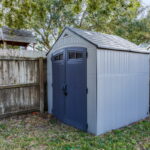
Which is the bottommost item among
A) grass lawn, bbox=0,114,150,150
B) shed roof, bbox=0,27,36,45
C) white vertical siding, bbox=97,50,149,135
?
grass lawn, bbox=0,114,150,150

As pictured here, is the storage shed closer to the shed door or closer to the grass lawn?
the shed door

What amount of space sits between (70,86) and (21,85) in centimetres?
164

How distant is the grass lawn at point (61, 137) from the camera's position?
2680mm

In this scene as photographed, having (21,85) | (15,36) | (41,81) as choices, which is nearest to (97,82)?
(41,81)

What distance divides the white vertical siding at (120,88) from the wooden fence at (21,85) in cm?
230

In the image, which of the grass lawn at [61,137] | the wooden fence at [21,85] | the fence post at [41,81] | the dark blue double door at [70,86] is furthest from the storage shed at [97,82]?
the wooden fence at [21,85]

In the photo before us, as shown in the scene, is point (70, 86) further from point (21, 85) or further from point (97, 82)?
point (21, 85)

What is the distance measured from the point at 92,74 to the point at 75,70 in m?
0.57

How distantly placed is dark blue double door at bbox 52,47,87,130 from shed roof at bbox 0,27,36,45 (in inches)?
242

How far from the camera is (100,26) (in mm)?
9336

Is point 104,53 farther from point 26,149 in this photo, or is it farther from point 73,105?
point 26,149

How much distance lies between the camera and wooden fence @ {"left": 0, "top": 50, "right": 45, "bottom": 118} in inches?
163

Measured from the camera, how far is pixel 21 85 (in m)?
4.39

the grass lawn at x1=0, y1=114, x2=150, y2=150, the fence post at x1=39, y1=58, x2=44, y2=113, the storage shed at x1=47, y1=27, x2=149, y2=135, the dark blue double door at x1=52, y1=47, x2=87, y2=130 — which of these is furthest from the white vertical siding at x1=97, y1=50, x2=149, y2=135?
the fence post at x1=39, y1=58, x2=44, y2=113
